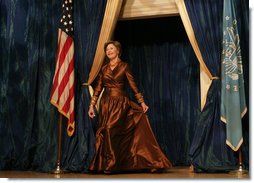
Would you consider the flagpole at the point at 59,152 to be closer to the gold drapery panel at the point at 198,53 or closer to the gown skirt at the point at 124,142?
the gown skirt at the point at 124,142

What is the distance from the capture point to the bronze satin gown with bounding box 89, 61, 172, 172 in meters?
4.09

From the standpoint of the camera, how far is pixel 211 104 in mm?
4309

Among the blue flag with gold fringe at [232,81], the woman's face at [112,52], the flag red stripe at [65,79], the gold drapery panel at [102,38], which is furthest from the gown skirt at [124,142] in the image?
the blue flag with gold fringe at [232,81]

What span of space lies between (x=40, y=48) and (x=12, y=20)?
755mm

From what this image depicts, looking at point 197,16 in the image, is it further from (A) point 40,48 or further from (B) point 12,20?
(B) point 12,20

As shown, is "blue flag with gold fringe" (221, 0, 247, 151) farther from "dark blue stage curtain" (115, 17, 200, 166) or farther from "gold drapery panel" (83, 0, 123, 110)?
"gold drapery panel" (83, 0, 123, 110)

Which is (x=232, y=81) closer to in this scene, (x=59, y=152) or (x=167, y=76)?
(x=167, y=76)

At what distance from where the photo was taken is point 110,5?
15.7 feet

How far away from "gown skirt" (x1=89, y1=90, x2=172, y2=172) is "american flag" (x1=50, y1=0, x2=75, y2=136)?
0.61 m

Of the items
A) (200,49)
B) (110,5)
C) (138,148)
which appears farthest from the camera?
(110,5)

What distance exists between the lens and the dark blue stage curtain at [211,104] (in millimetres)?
4215

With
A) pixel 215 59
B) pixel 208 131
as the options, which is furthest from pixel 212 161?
pixel 215 59

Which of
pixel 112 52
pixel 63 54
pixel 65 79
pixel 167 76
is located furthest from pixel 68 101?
pixel 167 76

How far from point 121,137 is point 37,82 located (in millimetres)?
1726
